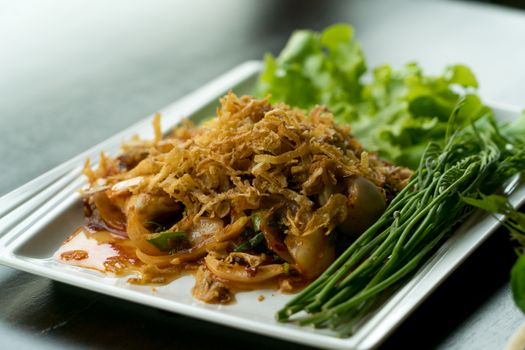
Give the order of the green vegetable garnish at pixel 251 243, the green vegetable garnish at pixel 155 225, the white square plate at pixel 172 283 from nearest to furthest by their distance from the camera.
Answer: the white square plate at pixel 172 283, the green vegetable garnish at pixel 251 243, the green vegetable garnish at pixel 155 225

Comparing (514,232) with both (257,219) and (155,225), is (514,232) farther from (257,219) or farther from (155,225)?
(155,225)

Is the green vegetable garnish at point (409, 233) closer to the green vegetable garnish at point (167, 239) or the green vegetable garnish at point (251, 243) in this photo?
the green vegetable garnish at point (251, 243)

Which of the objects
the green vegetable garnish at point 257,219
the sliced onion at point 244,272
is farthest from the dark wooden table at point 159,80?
the green vegetable garnish at point 257,219

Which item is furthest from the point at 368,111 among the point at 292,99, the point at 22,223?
the point at 22,223

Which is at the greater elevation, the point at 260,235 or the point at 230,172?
the point at 230,172

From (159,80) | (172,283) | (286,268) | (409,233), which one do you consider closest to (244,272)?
(286,268)

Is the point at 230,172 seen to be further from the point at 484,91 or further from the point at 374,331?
the point at 484,91
